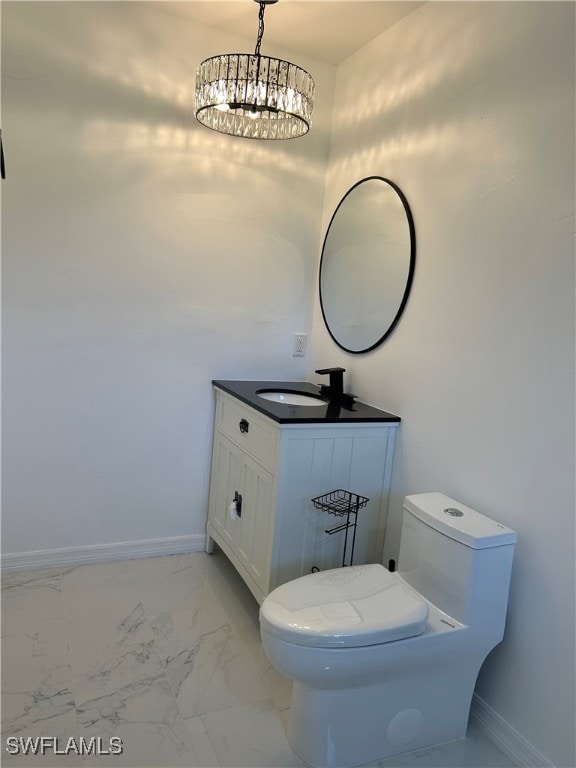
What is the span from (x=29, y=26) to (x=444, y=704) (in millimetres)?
2764

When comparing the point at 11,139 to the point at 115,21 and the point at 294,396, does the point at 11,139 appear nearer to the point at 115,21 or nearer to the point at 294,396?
the point at 115,21

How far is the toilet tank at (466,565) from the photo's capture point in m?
1.55

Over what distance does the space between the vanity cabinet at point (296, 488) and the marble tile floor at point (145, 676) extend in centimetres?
26

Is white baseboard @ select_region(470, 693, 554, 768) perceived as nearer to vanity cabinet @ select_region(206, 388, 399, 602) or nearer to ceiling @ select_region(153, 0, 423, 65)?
vanity cabinet @ select_region(206, 388, 399, 602)

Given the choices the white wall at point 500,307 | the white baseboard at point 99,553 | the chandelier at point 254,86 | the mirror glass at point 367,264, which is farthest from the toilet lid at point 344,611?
the chandelier at point 254,86

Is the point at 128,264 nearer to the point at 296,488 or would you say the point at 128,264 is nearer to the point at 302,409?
the point at 302,409

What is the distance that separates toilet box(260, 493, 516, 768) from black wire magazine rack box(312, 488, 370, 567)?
0.38 m

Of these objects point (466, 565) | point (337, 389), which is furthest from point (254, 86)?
point (466, 565)

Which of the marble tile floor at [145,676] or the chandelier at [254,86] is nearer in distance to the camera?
the marble tile floor at [145,676]

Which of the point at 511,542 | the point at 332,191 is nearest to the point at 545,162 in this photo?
the point at 511,542

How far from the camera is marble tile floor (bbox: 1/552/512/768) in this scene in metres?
1.55

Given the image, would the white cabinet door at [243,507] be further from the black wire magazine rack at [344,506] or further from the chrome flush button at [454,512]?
the chrome flush button at [454,512]

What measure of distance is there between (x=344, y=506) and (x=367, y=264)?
3.32ft

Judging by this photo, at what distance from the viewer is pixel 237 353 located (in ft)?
8.74
